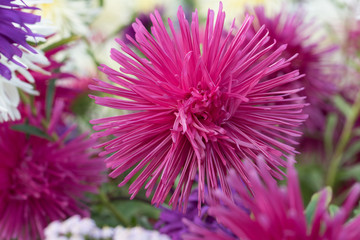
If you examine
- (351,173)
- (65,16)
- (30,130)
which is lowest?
(351,173)

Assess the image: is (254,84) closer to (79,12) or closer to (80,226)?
(80,226)

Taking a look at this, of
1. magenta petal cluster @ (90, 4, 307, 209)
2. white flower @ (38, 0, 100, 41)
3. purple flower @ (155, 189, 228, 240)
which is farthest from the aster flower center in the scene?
white flower @ (38, 0, 100, 41)

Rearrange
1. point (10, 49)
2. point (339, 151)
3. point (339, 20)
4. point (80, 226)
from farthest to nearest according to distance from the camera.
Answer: point (339, 20) → point (339, 151) → point (80, 226) → point (10, 49)

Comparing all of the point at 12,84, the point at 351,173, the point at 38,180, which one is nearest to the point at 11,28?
the point at 12,84

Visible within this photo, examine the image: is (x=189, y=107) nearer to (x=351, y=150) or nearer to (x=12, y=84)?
(x=12, y=84)

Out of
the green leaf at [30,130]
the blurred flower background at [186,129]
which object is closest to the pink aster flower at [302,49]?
the blurred flower background at [186,129]

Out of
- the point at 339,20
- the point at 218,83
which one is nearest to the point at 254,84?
the point at 218,83
